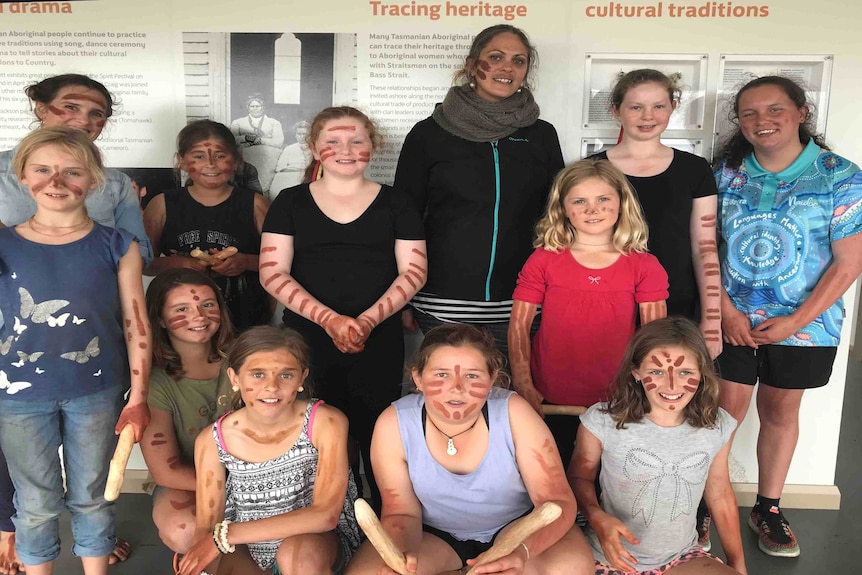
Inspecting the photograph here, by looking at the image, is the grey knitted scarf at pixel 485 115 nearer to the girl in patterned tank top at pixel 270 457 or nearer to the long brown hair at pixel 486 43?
the long brown hair at pixel 486 43

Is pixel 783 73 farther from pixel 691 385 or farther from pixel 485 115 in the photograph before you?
pixel 691 385

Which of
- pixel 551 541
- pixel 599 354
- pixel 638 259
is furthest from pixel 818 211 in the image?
pixel 551 541

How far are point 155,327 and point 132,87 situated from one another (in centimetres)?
117

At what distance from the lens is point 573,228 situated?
2.22 metres

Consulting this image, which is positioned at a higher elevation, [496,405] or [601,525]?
[496,405]

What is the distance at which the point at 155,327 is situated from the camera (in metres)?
2.22

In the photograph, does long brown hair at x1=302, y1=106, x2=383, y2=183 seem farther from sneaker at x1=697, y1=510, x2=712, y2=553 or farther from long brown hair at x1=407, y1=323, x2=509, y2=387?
sneaker at x1=697, y1=510, x2=712, y2=553

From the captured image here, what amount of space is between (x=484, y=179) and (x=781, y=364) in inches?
50.5

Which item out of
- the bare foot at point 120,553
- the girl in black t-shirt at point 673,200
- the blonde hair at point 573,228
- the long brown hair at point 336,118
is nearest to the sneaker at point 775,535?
the girl in black t-shirt at point 673,200

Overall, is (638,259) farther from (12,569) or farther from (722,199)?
(12,569)

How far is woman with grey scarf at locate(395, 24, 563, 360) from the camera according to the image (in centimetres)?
243

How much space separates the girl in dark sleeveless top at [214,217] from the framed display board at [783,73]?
187cm

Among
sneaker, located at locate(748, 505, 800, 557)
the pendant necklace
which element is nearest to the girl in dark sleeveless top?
the pendant necklace

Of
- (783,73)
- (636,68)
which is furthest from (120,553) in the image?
(783,73)
